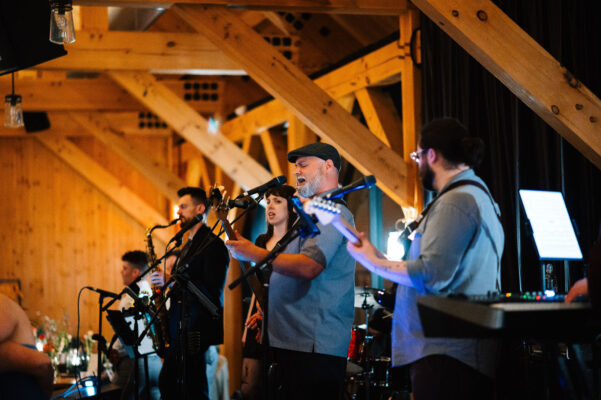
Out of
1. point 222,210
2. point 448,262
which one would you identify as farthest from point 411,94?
point 448,262

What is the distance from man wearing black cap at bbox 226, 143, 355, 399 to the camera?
2.75m

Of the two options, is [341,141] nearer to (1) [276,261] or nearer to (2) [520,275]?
(2) [520,275]

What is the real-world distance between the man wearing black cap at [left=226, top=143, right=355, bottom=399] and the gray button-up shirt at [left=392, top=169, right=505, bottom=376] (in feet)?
Answer: 1.92

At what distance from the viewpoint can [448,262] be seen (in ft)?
6.82

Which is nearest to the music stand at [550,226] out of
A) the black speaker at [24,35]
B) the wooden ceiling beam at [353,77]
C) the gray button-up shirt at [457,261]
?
the gray button-up shirt at [457,261]

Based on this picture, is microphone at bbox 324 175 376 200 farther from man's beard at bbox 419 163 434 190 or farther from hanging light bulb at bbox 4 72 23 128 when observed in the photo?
hanging light bulb at bbox 4 72 23 128

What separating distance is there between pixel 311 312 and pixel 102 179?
8.04 meters

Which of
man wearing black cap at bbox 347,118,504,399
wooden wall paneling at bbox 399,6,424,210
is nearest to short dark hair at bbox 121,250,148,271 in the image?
wooden wall paneling at bbox 399,6,424,210

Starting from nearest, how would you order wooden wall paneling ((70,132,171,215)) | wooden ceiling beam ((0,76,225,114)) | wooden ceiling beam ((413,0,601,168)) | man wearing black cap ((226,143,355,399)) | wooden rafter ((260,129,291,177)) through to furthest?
man wearing black cap ((226,143,355,399)), wooden ceiling beam ((413,0,601,168)), wooden rafter ((260,129,291,177)), wooden ceiling beam ((0,76,225,114)), wooden wall paneling ((70,132,171,215))

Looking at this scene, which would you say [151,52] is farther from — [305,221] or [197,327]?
[305,221]

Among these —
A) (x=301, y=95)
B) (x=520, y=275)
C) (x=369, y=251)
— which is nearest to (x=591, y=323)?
(x=369, y=251)

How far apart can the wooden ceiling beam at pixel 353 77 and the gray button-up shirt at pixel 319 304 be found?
235 centimetres

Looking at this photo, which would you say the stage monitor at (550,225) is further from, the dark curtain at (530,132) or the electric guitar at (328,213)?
the electric guitar at (328,213)

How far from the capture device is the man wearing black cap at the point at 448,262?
208 cm
